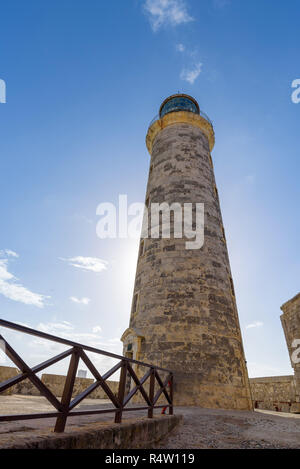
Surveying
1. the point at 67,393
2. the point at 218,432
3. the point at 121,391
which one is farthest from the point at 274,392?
the point at 67,393

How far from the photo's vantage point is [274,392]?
12.3 metres

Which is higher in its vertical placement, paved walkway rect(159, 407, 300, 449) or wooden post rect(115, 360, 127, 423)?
wooden post rect(115, 360, 127, 423)

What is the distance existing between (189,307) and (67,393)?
615cm

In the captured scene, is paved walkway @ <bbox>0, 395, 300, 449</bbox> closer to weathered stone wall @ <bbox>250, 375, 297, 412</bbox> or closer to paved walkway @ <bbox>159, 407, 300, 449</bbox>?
paved walkway @ <bbox>159, 407, 300, 449</bbox>

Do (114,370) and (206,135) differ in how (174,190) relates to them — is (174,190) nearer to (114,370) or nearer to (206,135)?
(206,135)

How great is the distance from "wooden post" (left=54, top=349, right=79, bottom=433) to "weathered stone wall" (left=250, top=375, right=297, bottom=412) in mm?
11851

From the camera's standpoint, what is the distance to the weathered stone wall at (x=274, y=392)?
11102 millimetres

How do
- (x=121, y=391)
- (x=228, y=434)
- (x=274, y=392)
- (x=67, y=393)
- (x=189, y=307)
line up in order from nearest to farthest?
(x=67, y=393) → (x=121, y=391) → (x=228, y=434) → (x=189, y=307) → (x=274, y=392)

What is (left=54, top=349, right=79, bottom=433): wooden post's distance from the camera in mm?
2016

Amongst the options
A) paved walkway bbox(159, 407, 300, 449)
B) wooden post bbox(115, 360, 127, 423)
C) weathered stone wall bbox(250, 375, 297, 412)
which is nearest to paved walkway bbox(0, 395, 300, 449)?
paved walkway bbox(159, 407, 300, 449)

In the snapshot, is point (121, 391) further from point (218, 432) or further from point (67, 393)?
point (218, 432)

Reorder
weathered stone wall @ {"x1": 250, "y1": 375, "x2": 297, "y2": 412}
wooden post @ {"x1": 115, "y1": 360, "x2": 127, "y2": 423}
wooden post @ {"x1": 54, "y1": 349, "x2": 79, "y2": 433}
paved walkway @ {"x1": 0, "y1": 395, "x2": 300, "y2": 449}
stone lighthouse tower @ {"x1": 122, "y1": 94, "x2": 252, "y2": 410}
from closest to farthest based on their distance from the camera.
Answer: wooden post @ {"x1": 54, "y1": 349, "x2": 79, "y2": 433}
wooden post @ {"x1": 115, "y1": 360, "x2": 127, "y2": 423}
paved walkway @ {"x1": 0, "y1": 395, "x2": 300, "y2": 449}
stone lighthouse tower @ {"x1": 122, "y1": 94, "x2": 252, "y2": 410}
weathered stone wall @ {"x1": 250, "y1": 375, "x2": 297, "y2": 412}

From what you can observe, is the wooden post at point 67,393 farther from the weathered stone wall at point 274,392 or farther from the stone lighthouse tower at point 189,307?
→ the weathered stone wall at point 274,392
